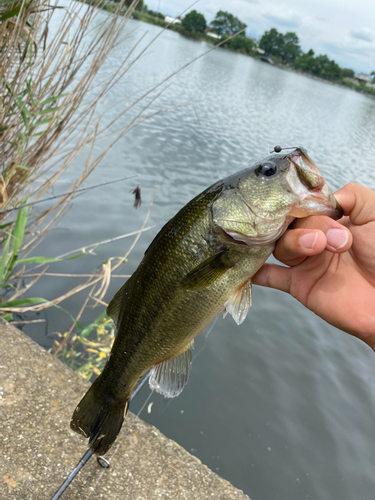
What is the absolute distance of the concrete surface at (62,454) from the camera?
2.08 m

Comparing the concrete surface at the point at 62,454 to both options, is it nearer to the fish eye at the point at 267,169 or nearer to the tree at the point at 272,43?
the fish eye at the point at 267,169

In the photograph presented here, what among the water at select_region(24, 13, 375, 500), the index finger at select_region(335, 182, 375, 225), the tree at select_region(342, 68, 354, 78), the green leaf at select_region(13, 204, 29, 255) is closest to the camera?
the index finger at select_region(335, 182, 375, 225)

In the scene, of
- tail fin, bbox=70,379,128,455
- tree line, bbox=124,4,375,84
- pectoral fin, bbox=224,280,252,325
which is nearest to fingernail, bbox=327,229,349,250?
pectoral fin, bbox=224,280,252,325

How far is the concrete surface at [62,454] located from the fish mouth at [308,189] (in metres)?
1.94

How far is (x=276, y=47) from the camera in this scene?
102812mm

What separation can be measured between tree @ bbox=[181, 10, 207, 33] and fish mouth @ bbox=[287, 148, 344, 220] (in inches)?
3250

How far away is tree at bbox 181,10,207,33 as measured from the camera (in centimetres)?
7395

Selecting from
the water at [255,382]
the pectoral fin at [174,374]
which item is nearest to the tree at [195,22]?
the water at [255,382]

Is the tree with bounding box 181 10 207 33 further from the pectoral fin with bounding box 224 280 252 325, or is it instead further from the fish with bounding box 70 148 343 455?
the pectoral fin with bounding box 224 280 252 325

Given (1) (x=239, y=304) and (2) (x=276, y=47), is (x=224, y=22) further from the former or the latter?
(1) (x=239, y=304)

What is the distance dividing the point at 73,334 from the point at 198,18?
93.2 metres

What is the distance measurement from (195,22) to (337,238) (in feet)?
302

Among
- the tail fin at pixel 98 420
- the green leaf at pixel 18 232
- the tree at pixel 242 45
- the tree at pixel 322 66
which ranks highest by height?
the tree at pixel 322 66

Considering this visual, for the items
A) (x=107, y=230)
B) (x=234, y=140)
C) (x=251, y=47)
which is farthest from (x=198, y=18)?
(x=107, y=230)
